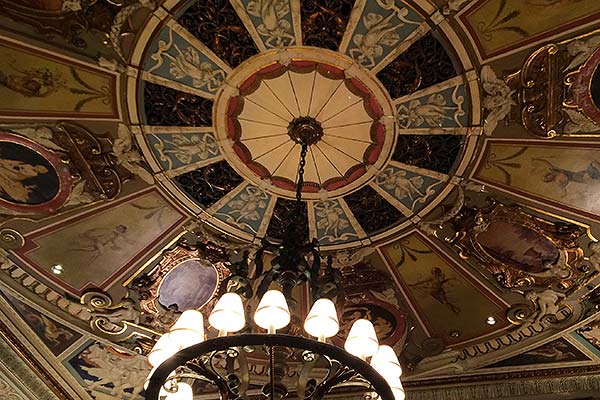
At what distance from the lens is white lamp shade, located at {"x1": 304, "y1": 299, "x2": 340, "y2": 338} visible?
14.5 feet

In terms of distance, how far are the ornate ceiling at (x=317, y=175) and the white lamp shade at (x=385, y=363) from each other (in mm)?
461

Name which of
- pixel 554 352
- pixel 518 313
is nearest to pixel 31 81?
pixel 518 313

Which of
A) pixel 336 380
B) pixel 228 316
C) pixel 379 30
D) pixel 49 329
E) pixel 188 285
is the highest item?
pixel 379 30

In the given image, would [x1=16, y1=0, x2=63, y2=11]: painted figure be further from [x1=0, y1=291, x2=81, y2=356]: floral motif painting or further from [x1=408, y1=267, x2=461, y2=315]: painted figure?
[x1=408, y1=267, x2=461, y2=315]: painted figure

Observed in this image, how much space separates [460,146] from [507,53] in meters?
0.98

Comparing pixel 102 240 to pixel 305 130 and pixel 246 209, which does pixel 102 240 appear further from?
pixel 305 130

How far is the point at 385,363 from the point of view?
4.72 meters

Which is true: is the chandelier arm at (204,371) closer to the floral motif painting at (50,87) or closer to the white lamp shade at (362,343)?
the white lamp shade at (362,343)

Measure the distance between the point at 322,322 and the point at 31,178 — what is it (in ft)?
11.1

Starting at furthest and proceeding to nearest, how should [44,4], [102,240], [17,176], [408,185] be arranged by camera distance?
[102,240]
[408,185]
[17,176]
[44,4]

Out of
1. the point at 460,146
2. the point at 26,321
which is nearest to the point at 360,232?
the point at 460,146

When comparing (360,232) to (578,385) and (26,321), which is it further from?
(26,321)

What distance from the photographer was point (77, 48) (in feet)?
17.7

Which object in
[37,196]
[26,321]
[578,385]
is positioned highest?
[37,196]
